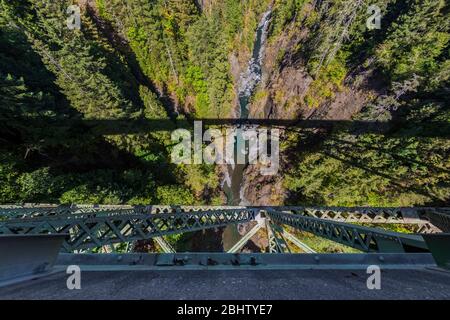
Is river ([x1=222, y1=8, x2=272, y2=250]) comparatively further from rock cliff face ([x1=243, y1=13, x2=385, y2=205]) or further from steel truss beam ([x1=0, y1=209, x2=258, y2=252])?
steel truss beam ([x1=0, y1=209, x2=258, y2=252])

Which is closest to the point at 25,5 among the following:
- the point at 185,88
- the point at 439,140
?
the point at 185,88

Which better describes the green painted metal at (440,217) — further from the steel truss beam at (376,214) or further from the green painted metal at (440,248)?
the green painted metal at (440,248)

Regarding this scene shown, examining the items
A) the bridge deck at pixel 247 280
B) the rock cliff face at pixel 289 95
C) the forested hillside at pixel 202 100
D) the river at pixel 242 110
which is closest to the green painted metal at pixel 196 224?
the bridge deck at pixel 247 280

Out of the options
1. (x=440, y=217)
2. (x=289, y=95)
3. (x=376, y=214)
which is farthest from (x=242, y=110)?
(x=440, y=217)

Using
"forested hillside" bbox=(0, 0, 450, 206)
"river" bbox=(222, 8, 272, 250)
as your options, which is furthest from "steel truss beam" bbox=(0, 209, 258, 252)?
"river" bbox=(222, 8, 272, 250)

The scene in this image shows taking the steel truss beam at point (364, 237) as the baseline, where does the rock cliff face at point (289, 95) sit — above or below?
above

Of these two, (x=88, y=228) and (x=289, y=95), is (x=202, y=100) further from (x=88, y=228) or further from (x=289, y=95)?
(x=88, y=228)
